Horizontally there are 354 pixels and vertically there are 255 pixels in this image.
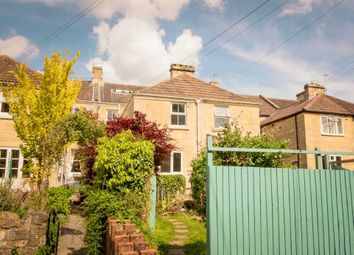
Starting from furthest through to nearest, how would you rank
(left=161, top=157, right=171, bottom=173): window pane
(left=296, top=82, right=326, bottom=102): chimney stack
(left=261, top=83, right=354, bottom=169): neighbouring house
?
(left=296, top=82, right=326, bottom=102): chimney stack → (left=261, top=83, right=354, bottom=169): neighbouring house → (left=161, top=157, right=171, bottom=173): window pane

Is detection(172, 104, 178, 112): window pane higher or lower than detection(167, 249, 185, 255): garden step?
higher

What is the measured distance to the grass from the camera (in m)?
7.47

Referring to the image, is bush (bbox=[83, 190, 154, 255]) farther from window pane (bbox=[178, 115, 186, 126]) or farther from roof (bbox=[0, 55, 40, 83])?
roof (bbox=[0, 55, 40, 83])

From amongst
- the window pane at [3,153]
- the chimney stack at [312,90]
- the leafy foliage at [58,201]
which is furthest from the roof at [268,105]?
the leafy foliage at [58,201]

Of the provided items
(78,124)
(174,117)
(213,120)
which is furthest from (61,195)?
(213,120)

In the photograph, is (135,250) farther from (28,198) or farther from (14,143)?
(14,143)

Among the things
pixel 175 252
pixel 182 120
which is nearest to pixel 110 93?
pixel 182 120

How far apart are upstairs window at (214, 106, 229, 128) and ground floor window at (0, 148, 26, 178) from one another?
12.6 meters

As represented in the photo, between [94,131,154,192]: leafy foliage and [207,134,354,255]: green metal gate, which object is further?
[94,131,154,192]: leafy foliage

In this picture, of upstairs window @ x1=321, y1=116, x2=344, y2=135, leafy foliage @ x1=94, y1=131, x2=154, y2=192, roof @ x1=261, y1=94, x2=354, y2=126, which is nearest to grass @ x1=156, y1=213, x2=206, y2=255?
leafy foliage @ x1=94, y1=131, x2=154, y2=192

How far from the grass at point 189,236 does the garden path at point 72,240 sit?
2106 millimetres

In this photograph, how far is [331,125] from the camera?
23750 mm

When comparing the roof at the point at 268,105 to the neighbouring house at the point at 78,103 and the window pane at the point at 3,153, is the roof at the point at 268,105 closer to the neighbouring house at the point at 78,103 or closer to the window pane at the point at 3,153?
the neighbouring house at the point at 78,103

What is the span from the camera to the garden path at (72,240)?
749cm
